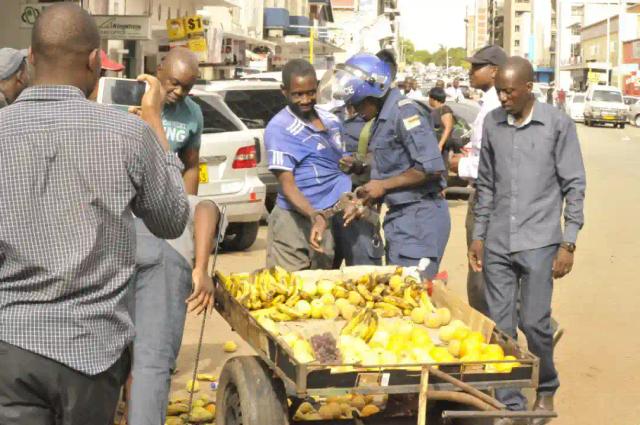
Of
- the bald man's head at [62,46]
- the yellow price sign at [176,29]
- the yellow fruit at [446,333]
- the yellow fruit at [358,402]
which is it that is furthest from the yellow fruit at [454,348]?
the yellow price sign at [176,29]

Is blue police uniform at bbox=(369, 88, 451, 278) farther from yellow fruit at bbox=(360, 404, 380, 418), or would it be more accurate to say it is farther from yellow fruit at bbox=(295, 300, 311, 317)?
yellow fruit at bbox=(360, 404, 380, 418)

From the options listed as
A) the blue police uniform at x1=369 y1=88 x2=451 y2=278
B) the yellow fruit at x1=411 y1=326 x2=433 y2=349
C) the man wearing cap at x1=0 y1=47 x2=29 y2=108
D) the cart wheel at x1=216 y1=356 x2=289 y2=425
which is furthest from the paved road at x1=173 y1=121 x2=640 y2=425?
the man wearing cap at x1=0 y1=47 x2=29 y2=108

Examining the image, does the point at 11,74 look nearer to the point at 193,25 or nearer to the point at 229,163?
the point at 229,163

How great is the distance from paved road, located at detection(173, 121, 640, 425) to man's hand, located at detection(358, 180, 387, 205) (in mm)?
1709

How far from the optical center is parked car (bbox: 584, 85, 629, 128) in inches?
2146

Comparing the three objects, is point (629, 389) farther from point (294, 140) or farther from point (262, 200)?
point (262, 200)

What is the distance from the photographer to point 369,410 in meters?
6.18

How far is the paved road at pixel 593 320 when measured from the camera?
25.4 feet

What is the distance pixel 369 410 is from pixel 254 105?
9.85m

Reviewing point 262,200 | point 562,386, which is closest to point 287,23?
point 262,200

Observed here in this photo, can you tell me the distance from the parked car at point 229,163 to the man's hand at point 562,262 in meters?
6.68

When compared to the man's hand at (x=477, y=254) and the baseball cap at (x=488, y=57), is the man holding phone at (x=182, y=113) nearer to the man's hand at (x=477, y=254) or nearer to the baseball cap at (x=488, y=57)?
the man's hand at (x=477, y=254)

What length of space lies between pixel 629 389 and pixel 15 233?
18.2 ft

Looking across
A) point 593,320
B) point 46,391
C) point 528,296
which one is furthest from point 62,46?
point 593,320
